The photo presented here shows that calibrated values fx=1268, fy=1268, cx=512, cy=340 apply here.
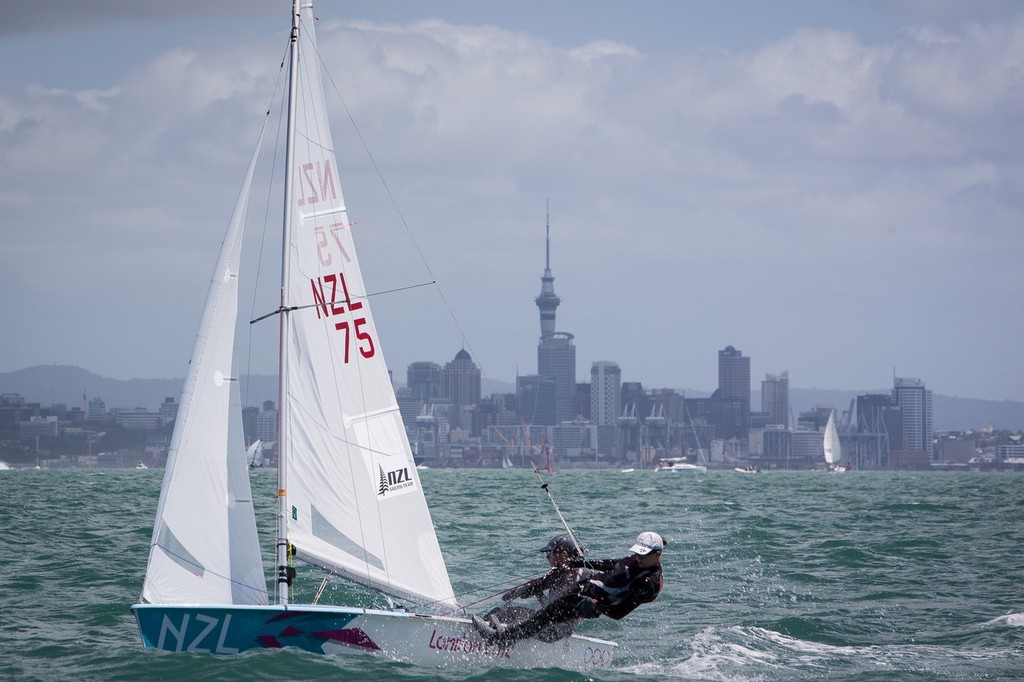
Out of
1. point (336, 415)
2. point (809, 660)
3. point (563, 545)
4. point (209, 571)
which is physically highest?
point (336, 415)

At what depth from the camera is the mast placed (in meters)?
12.2

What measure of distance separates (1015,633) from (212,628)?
9.36m

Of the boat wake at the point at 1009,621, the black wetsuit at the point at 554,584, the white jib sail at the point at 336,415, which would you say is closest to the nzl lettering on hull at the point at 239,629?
the white jib sail at the point at 336,415

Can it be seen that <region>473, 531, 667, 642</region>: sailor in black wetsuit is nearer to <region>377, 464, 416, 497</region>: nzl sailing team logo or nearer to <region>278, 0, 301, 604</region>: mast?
<region>377, 464, 416, 497</region>: nzl sailing team logo

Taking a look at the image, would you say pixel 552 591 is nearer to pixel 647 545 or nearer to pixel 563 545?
pixel 563 545

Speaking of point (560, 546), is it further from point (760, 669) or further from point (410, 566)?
point (760, 669)

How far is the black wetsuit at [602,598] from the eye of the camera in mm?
12648

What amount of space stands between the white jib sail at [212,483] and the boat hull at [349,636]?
292mm

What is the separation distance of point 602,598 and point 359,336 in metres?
3.64

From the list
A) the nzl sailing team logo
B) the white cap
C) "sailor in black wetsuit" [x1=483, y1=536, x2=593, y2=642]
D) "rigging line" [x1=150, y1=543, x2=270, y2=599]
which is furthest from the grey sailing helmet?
"rigging line" [x1=150, y1=543, x2=270, y2=599]

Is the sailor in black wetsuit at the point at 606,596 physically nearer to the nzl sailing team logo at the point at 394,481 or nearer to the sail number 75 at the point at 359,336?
the nzl sailing team logo at the point at 394,481

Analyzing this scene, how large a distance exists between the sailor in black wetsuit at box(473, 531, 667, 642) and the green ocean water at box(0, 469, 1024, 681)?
1.49ft

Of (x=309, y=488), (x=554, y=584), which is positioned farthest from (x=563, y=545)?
(x=309, y=488)

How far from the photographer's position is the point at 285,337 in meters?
12.4
